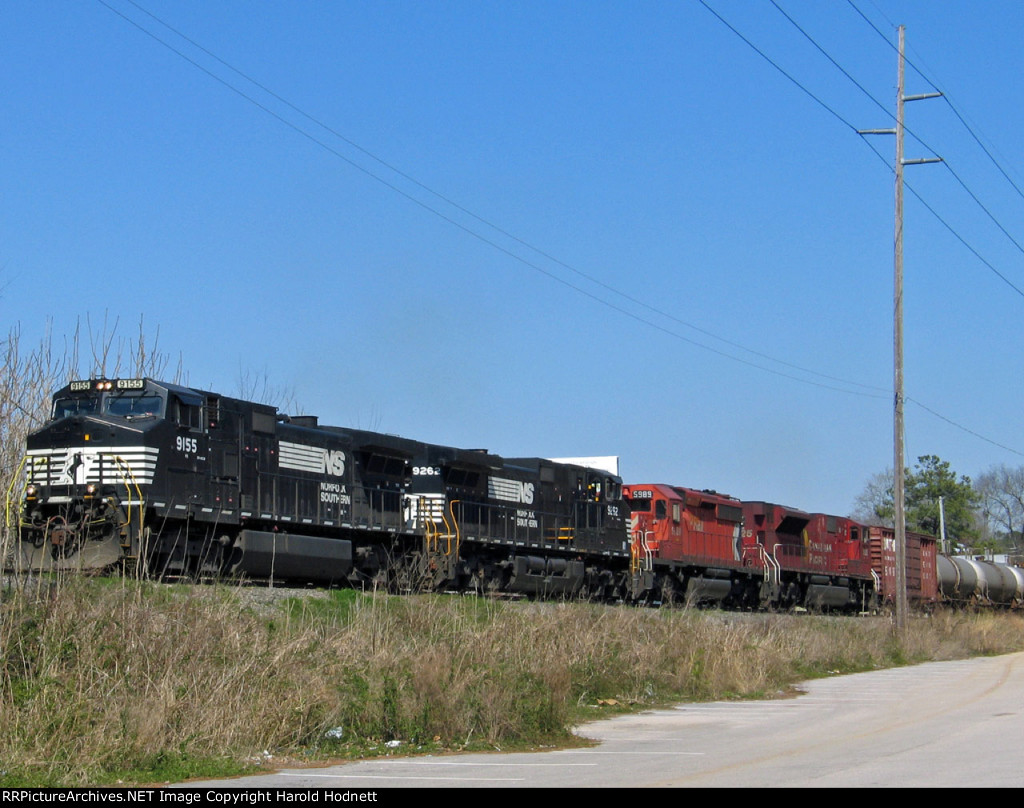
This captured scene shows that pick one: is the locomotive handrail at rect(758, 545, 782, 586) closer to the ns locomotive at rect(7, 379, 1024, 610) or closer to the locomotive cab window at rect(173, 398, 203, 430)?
the ns locomotive at rect(7, 379, 1024, 610)

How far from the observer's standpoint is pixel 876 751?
1121 centimetres

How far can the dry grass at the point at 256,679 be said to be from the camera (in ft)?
33.9

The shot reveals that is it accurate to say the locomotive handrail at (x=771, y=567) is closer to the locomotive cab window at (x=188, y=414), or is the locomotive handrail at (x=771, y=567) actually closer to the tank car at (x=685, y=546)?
the tank car at (x=685, y=546)

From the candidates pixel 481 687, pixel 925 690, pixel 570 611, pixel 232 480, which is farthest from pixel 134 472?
pixel 925 690

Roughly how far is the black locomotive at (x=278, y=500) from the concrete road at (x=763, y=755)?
5.73 meters

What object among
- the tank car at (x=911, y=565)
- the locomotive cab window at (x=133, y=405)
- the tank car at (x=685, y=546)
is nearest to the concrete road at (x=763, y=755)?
the locomotive cab window at (x=133, y=405)

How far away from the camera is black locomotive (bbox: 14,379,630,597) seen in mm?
20859

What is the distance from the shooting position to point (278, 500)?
23953 mm

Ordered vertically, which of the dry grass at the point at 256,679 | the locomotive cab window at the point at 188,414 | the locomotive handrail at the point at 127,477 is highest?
the locomotive cab window at the point at 188,414

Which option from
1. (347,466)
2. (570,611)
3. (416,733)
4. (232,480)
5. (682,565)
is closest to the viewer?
(416,733)

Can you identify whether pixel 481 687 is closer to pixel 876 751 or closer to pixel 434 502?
pixel 876 751

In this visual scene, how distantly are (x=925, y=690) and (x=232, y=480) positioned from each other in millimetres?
12610

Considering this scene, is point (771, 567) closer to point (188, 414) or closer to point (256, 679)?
point (188, 414)

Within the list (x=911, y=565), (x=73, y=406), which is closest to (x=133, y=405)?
(x=73, y=406)
